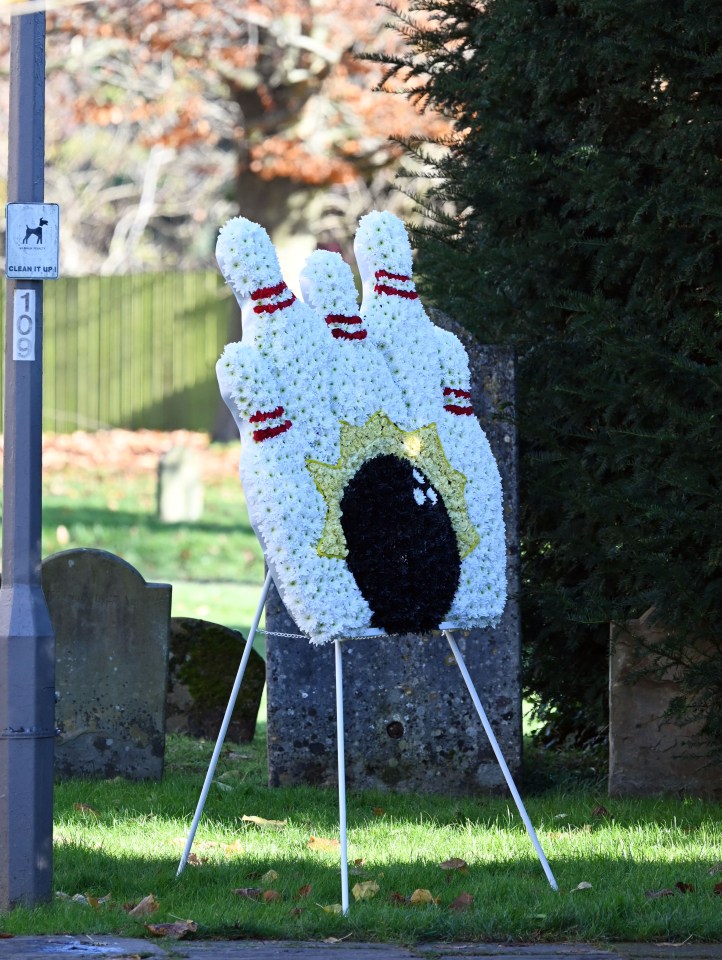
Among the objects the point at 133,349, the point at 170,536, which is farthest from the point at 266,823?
the point at 133,349

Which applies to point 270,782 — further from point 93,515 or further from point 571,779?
point 93,515

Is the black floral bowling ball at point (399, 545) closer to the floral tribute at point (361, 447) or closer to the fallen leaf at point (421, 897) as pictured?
the floral tribute at point (361, 447)

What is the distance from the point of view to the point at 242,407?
5.03 m

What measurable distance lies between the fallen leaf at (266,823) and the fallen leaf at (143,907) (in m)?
1.19

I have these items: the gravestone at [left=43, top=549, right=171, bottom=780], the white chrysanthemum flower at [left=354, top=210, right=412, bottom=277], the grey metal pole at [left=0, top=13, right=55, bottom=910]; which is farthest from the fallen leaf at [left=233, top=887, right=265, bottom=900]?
the white chrysanthemum flower at [left=354, top=210, right=412, bottom=277]

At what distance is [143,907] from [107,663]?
92.4 inches

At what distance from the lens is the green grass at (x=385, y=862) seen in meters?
4.57

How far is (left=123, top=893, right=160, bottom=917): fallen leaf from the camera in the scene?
4.66 metres

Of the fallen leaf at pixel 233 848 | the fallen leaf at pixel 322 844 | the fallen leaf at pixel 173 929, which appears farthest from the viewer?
the fallen leaf at pixel 322 844

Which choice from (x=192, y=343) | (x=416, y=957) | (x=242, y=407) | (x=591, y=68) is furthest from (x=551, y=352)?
(x=192, y=343)

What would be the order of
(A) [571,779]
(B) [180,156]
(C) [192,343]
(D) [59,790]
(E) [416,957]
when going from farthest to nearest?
(B) [180,156] → (C) [192,343] → (A) [571,779] → (D) [59,790] → (E) [416,957]

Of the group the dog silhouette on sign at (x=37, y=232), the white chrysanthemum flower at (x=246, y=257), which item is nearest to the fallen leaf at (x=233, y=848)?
the white chrysanthemum flower at (x=246, y=257)

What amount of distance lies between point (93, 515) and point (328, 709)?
11.2 metres

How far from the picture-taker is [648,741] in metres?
6.65
